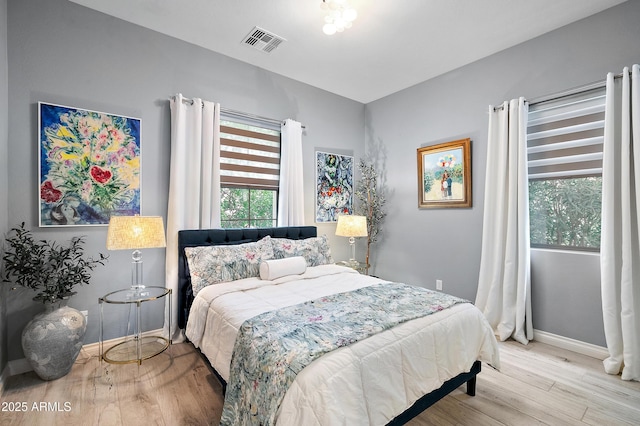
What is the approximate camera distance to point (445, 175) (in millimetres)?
3732

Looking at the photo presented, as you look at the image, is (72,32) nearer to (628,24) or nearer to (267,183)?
(267,183)

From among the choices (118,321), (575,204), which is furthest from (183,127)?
(575,204)

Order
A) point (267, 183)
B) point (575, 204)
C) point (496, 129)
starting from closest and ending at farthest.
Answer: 1. point (575, 204)
2. point (496, 129)
3. point (267, 183)

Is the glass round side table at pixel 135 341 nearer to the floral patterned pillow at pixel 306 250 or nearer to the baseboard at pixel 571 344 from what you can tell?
the floral patterned pillow at pixel 306 250

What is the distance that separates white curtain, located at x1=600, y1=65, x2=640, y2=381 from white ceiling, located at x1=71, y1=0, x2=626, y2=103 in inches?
36.9

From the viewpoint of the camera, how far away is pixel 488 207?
322 centimetres

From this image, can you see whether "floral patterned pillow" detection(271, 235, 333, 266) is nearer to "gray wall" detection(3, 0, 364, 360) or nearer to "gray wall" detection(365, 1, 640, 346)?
"gray wall" detection(3, 0, 364, 360)

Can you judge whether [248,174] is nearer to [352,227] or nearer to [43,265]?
[352,227]

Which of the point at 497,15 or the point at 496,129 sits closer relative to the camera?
the point at 497,15

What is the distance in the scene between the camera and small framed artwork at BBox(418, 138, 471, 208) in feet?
11.6

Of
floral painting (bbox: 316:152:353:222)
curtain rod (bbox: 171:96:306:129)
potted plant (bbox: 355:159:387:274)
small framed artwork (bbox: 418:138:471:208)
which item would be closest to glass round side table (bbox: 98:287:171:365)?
curtain rod (bbox: 171:96:306:129)

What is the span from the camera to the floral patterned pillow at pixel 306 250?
3.07 metres

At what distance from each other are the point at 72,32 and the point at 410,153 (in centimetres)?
386

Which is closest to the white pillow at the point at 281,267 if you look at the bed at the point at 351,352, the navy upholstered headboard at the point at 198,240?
the bed at the point at 351,352
